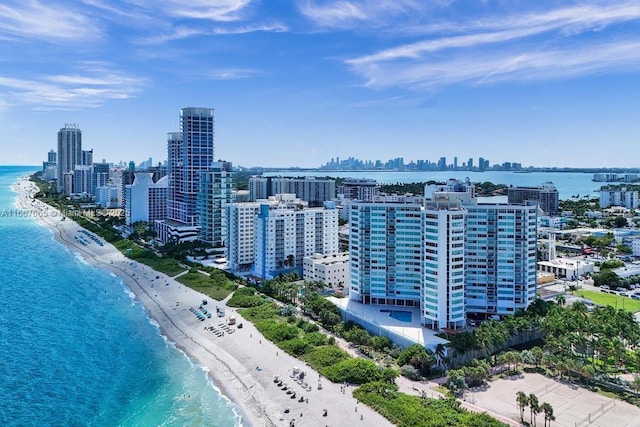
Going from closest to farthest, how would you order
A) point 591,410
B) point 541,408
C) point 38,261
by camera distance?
point 541,408 < point 591,410 < point 38,261

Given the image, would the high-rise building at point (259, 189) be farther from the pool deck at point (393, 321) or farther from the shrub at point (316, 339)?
the shrub at point (316, 339)

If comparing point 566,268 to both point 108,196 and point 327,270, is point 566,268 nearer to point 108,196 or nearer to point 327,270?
point 327,270

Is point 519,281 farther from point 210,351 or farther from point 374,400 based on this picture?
point 210,351

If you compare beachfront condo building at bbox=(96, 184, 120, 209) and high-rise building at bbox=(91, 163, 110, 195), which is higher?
high-rise building at bbox=(91, 163, 110, 195)

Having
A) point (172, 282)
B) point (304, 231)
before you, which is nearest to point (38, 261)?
point (172, 282)

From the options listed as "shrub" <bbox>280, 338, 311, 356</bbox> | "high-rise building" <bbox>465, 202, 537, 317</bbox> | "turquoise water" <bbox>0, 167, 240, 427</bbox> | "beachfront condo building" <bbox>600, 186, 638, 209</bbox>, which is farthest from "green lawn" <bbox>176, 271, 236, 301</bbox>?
"beachfront condo building" <bbox>600, 186, 638, 209</bbox>

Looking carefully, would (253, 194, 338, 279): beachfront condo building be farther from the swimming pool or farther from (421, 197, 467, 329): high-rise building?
(421, 197, 467, 329): high-rise building

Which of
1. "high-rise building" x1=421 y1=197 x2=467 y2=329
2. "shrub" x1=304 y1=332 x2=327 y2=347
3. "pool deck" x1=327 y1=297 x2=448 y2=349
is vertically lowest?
"shrub" x1=304 y1=332 x2=327 y2=347
